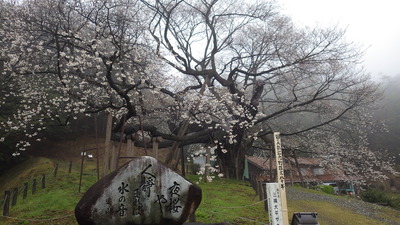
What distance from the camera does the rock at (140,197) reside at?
5305mm

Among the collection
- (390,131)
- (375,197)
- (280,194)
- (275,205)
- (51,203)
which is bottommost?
(375,197)

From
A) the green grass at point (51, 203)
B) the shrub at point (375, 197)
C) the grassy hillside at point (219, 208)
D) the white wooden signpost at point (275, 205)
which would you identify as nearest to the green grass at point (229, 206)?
the grassy hillside at point (219, 208)

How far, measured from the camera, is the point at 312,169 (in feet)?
115

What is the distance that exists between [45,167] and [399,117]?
53.6 m

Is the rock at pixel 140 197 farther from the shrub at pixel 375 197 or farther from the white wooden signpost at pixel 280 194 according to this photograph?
the shrub at pixel 375 197

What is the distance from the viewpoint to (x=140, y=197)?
18.6ft

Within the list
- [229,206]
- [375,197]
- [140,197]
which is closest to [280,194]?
[140,197]

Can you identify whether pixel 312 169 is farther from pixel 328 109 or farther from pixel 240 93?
pixel 240 93

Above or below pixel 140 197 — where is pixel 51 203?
below

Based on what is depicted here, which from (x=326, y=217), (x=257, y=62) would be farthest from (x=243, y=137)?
(x=326, y=217)

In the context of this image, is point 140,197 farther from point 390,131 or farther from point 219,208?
point 390,131

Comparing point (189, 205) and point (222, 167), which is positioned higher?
point (222, 167)

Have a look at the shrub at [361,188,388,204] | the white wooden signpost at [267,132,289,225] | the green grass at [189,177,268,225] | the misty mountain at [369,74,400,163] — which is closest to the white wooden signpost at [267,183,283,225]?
the white wooden signpost at [267,132,289,225]

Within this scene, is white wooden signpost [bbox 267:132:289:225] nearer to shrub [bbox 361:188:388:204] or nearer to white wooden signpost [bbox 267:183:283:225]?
white wooden signpost [bbox 267:183:283:225]
